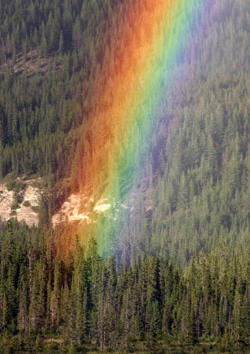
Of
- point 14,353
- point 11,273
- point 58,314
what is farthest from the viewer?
point 11,273

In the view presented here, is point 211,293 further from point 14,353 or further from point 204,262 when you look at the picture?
point 14,353

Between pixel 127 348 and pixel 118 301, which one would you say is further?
pixel 118 301

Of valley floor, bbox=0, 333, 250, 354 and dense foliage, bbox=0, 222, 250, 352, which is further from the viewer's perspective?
dense foliage, bbox=0, 222, 250, 352

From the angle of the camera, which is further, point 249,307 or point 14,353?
point 249,307

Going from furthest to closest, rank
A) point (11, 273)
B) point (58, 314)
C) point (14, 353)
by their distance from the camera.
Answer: point (11, 273), point (58, 314), point (14, 353)

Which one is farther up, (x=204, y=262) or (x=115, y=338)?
(x=204, y=262)

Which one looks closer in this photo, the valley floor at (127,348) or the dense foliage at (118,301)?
the valley floor at (127,348)

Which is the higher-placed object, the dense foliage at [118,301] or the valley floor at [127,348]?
the dense foliage at [118,301]

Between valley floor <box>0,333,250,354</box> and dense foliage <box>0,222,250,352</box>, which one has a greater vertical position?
dense foliage <box>0,222,250,352</box>

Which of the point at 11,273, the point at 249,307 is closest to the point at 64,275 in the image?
the point at 11,273

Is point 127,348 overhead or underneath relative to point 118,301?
underneath

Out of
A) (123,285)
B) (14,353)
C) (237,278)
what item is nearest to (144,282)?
(123,285)
